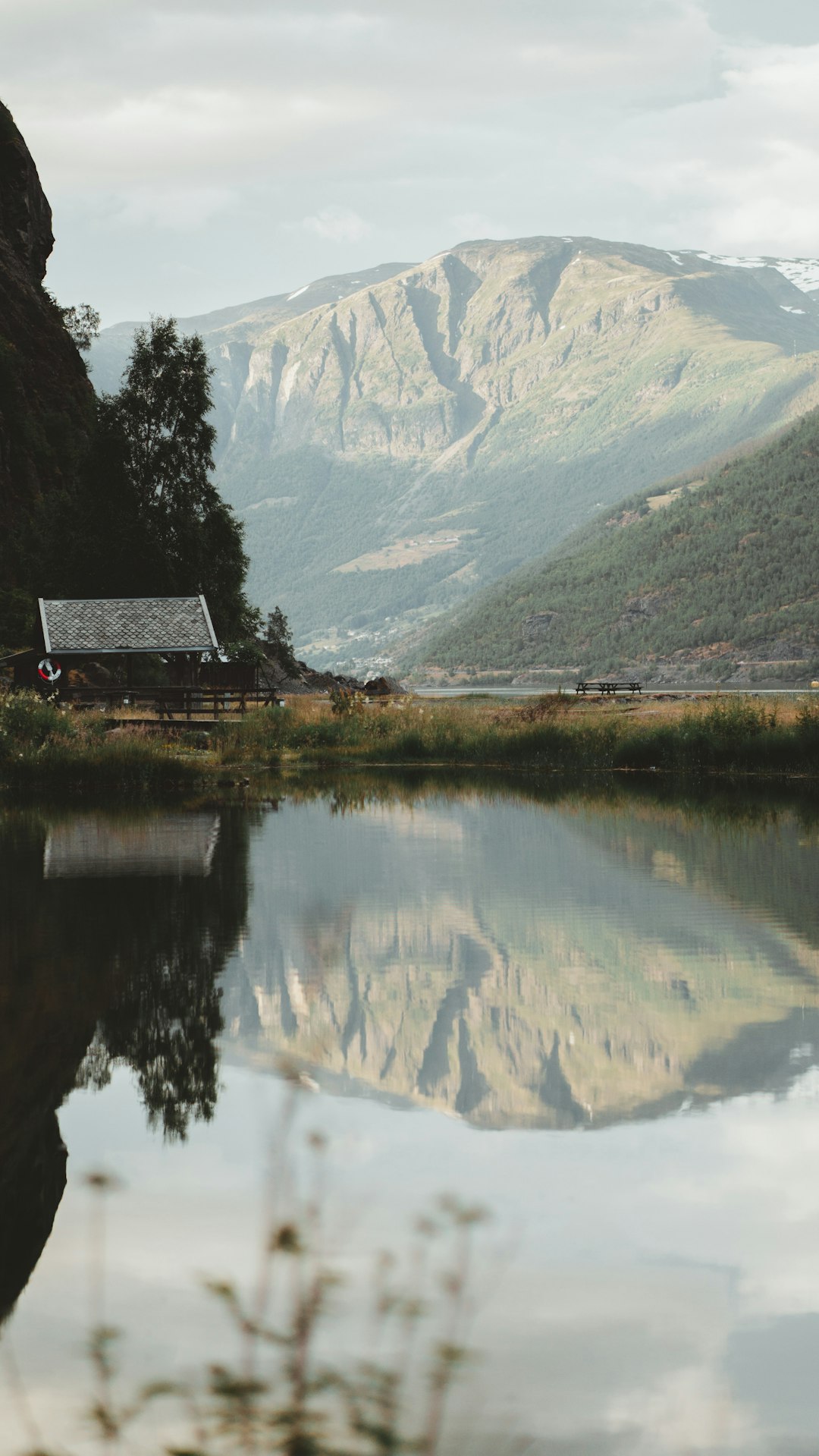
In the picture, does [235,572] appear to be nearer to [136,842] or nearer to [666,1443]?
[136,842]

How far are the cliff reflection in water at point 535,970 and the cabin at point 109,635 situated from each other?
34.7 metres

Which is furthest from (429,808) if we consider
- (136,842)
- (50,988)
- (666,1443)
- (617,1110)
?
(666,1443)

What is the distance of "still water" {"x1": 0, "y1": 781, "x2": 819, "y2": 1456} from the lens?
227 inches

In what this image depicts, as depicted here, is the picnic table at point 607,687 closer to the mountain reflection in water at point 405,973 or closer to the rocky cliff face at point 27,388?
the rocky cliff face at point 27,388

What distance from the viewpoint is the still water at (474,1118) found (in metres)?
5.77

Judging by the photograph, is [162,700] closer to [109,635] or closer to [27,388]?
[109,635]

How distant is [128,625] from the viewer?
194ft

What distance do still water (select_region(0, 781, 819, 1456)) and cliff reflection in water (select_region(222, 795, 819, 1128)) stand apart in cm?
5

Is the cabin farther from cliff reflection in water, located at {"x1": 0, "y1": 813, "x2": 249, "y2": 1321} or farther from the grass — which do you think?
cliff reflection in water, located at {"x1": 0, "y1": 813, "x2": 249, "y2": 1321}

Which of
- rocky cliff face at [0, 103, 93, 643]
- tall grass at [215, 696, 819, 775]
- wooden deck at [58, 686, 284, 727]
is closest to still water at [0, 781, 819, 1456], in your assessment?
tall grass at [215, 696, 819, 775]

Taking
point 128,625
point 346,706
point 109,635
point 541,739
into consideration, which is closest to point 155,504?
point 128,625

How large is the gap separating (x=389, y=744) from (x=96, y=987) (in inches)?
1249

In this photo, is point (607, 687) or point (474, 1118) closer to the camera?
point (474, 1118)

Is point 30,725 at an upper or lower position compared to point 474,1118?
upper
